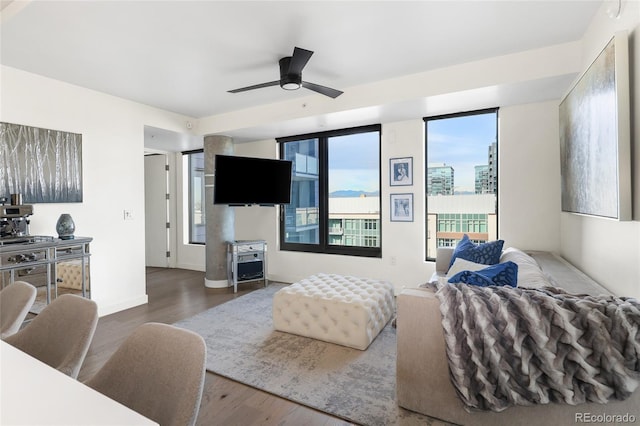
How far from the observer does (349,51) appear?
2.84m

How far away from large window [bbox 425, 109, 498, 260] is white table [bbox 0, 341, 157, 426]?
12.9 ft

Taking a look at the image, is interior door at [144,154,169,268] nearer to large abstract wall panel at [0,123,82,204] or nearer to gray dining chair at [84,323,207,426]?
large abstract wall panel at [0,123,82,204]

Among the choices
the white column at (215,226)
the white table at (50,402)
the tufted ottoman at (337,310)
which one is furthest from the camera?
the white column at (215,226)

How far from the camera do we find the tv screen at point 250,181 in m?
4.45

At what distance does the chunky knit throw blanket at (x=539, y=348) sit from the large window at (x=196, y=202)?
5.63 meters

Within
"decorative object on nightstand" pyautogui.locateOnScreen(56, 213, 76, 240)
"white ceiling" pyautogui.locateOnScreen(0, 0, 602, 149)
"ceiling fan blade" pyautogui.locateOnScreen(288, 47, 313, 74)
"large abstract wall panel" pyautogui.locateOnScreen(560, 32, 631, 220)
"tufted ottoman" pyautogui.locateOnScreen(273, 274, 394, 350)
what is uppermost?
"white ceiling" pyautogui.locateOnScreen(0, 0, 602, 149)

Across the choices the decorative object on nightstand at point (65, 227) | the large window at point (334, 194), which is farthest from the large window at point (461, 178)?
the decorative object on nightstand at point (65, 227)

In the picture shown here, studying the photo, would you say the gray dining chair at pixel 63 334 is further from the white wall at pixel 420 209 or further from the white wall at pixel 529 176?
the white wall at pixel 529 176

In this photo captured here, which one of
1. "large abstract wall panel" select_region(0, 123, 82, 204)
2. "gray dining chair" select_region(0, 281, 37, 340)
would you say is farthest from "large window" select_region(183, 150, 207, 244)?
"gray dining chair" select_region(0, 281, 37, 340)

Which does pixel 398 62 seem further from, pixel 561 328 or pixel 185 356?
pixel 185 356

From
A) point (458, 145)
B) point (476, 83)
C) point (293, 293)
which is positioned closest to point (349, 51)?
point (476, 83)

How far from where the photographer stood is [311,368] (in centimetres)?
244

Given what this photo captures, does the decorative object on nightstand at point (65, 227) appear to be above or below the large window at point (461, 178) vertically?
below

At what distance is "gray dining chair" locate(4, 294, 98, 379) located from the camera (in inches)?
50.5
